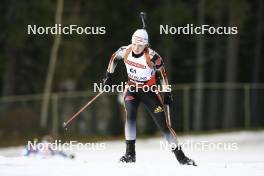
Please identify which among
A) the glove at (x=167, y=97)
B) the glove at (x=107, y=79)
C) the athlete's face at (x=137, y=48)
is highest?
the athlete's face at (x=137, y=48)

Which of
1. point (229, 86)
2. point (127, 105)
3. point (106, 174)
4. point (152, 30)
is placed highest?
point (152, 30)

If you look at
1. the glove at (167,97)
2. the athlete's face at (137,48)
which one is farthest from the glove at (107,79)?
the glove at (167,97)

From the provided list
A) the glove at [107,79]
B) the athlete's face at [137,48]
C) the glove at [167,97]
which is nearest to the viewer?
the athlete's face at [137,48]

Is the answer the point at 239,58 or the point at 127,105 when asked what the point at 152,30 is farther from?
the point at 127,105

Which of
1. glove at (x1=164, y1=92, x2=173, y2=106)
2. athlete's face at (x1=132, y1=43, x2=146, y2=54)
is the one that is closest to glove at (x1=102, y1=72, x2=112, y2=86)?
athlete's face at (x1=132, y1=43, x2=146, y2=54)

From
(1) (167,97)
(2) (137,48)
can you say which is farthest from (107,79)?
(1) (167,97)

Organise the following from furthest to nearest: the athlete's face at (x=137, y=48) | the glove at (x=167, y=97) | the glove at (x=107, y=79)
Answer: the glove at (x=107, y=79), the glove at (x=167, y=97), the athlete's face at (x=137, y=48)

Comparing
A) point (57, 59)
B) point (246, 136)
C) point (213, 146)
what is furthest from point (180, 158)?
point (57, 59)

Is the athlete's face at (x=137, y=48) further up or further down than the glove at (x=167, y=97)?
further up

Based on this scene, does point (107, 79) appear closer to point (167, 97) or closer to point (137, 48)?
point (137, 48)

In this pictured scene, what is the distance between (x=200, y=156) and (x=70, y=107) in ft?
22.3

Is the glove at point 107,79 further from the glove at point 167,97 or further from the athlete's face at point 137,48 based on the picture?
the glove at point 167,97

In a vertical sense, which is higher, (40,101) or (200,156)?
(40,101)

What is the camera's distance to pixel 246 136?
25.0 metres
